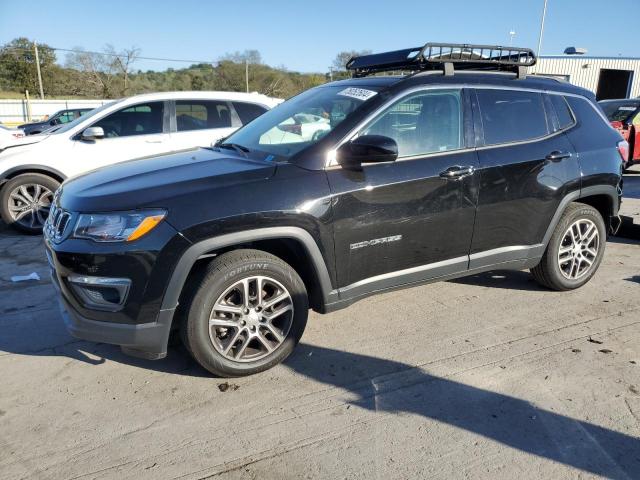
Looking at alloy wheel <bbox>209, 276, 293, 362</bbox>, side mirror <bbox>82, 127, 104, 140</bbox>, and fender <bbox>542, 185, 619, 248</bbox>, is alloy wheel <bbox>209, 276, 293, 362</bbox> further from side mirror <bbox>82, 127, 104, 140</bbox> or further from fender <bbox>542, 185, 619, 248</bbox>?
side mirror <bbox>82, 127, 104, 140</bbox>

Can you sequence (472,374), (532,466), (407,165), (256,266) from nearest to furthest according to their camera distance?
1. (532,466)
2. (256,266)
3. (472,374)
4. (407,165)

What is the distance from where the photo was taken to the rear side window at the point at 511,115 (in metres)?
3.83

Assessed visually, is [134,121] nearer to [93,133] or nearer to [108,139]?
[108,139]

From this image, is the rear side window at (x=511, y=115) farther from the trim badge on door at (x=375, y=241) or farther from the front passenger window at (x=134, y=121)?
the front passenger window at (x=134, y=121)

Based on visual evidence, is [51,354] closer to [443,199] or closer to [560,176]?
[443,199]

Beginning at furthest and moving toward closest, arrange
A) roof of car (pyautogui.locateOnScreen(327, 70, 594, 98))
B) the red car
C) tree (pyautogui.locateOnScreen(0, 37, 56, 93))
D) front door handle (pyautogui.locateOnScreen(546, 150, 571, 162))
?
1. tree (pyautogui.locateOnScreen(0, 37, 56, 93))
2. the red car
3. front door handle (pyautogui.locateOnScreen(546, 150, 571, 162))
4. roof of car (pyautogui.locateOnScreen(327, 70, 594, 98))

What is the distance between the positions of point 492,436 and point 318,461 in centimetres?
93

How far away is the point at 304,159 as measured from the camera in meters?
3.17

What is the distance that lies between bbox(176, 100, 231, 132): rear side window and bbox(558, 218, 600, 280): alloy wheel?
499cm

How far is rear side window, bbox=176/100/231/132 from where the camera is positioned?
284 inches

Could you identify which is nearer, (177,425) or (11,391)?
(177,425)

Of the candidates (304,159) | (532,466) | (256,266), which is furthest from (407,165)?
(532,466)

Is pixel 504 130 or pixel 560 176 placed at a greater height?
pixel 504 130

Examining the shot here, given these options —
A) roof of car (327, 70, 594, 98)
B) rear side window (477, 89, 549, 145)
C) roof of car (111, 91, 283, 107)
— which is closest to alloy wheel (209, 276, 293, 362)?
roof of car (327, 70, 594, 98)
